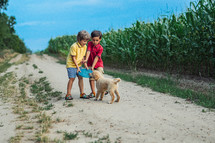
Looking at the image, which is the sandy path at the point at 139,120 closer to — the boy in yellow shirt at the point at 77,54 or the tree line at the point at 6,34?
the boy in yellow shirt at the point at 77,54

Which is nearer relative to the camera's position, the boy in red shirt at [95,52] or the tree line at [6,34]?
→ the boy in red shirt at [95,52]

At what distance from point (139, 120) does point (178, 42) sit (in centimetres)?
625

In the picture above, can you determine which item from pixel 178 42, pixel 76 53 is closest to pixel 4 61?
pixel 178 42

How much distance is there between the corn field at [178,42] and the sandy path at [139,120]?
3265mm

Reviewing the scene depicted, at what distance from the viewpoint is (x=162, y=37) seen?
10094mm

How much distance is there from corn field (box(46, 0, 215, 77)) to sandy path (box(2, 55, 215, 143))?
10.7ft

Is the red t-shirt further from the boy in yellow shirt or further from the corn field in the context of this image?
the corn field

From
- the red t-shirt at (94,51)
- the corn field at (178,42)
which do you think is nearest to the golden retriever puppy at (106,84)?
the red t-shirt at (94,51)

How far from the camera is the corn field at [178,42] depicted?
8508 millimetres

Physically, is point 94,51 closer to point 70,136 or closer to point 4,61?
point 70,136

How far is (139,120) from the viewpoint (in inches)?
162

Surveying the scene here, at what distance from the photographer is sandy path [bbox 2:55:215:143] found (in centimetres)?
345

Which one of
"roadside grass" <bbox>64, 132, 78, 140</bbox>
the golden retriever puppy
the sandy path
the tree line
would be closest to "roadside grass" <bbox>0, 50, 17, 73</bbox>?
the tree line

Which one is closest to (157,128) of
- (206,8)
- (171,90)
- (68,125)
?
(68,125)
